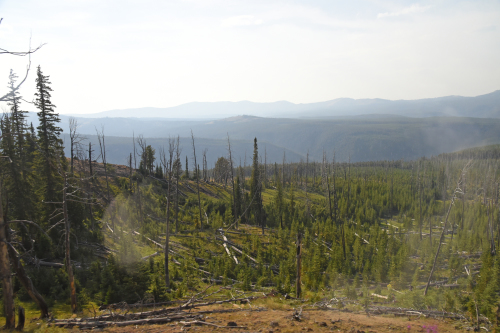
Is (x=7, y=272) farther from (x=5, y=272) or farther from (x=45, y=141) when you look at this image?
(x=45, y=141)

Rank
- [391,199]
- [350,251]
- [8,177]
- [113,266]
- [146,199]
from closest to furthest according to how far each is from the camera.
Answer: [113,266]
[8,177]
[350,251]
[146,199]
[391,199]

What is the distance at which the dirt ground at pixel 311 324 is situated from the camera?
29.0 ft

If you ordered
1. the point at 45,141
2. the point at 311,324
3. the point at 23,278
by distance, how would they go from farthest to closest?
the point at 45,141
the point at 311,324
the point at 23,278

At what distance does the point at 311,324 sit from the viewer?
9.59 meters

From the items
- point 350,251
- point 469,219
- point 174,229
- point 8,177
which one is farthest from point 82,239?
point 469,219

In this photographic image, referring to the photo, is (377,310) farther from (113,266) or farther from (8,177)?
(8,177)

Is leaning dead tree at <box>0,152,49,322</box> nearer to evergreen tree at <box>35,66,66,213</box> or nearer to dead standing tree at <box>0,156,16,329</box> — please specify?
dead standing tree at <box>0,156,16,329</box>

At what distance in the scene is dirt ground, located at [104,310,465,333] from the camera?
8854 mm

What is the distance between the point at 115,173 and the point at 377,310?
48.0m

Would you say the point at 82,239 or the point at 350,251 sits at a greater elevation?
the point at 82,239

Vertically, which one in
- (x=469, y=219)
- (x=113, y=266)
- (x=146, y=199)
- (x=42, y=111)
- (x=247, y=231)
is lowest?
(x=469, y=219)

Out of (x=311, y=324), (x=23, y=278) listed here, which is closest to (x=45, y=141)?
(x=23, y=278)

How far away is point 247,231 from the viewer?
33844mm

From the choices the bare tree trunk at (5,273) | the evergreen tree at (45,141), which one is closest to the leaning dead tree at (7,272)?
the bare tree trunk at (5,273)
